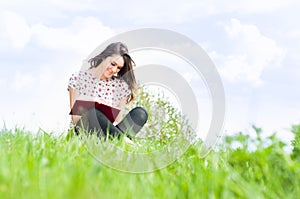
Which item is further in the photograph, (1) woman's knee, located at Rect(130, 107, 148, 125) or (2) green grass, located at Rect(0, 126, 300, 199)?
(1) woman's knee, located at Rect(130, 107, 148, 125)

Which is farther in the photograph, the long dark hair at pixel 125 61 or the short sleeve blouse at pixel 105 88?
the short sleeve blouse at pixel 105 88

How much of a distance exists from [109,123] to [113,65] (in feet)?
2.63

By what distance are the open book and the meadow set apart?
1735 mm

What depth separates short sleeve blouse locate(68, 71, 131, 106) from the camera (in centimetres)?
560

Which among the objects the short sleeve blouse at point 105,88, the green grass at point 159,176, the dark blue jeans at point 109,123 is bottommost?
the green grass at point 159,176

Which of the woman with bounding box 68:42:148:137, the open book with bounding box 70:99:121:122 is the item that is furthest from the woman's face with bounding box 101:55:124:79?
the open book with bounding box 70:99:121:122

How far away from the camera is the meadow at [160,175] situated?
1.96 metres

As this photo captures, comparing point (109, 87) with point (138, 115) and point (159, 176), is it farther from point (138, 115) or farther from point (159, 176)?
point (159, 176)

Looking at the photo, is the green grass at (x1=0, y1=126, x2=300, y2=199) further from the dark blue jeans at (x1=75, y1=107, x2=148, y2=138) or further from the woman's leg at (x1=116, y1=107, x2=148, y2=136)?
the woman's leg at (x1=116, y1=107, x2=148, y2=136)

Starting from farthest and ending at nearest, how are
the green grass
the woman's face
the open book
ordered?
1. the woman's face
2. the open book
3. the green grass

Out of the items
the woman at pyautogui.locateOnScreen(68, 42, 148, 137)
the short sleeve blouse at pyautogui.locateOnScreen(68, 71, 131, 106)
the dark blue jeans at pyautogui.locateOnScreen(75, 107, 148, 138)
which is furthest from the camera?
the short sleeve blouse at pyautogui.locateOnScreen(68, 71, 131, 106)

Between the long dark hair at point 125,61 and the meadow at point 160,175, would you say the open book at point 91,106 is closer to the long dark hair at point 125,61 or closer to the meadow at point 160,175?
the long dark hair at point 125,61

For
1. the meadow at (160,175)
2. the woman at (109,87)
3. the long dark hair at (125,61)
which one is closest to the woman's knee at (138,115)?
the woman at (109,87)

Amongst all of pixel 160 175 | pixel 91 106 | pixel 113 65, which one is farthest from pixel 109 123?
pixel 160 175
